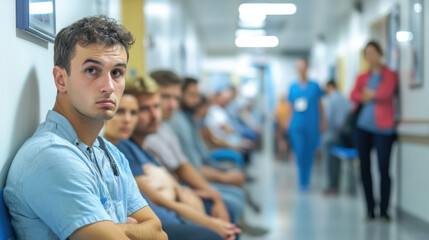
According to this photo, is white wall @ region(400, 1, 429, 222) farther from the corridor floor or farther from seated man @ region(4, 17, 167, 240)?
seated man @ region(4, 17, 167, 240)

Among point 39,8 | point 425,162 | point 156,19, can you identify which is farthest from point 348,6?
point 39,8

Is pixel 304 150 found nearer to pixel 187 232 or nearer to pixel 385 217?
pixel 385 217

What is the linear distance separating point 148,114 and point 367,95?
274 centimetres

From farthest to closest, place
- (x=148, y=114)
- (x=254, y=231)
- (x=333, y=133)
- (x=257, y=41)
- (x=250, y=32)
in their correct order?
(x=257, y=41), (x=250, y=32), (x=333, y=133), (x=254, y=231), (x=148, y=114)

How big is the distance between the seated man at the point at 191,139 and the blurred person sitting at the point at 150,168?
1100 mm

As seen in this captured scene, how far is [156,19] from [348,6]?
434 cm

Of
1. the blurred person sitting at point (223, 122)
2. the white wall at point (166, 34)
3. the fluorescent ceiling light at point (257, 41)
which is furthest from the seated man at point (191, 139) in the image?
the fluorescent ceiling light at point (257, 41)

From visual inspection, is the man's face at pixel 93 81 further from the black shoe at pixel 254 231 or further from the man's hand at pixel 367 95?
the man's hand at pixel 367 95

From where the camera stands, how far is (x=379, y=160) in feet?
15.3

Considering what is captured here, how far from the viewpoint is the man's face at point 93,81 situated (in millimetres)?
1354

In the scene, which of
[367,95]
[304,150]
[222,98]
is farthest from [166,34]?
[367,95]

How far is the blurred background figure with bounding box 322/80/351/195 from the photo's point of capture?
21.7 ft

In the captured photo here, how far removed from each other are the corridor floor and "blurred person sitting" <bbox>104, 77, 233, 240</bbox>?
1697 mm

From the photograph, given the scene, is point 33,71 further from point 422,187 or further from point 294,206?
point 294,206
